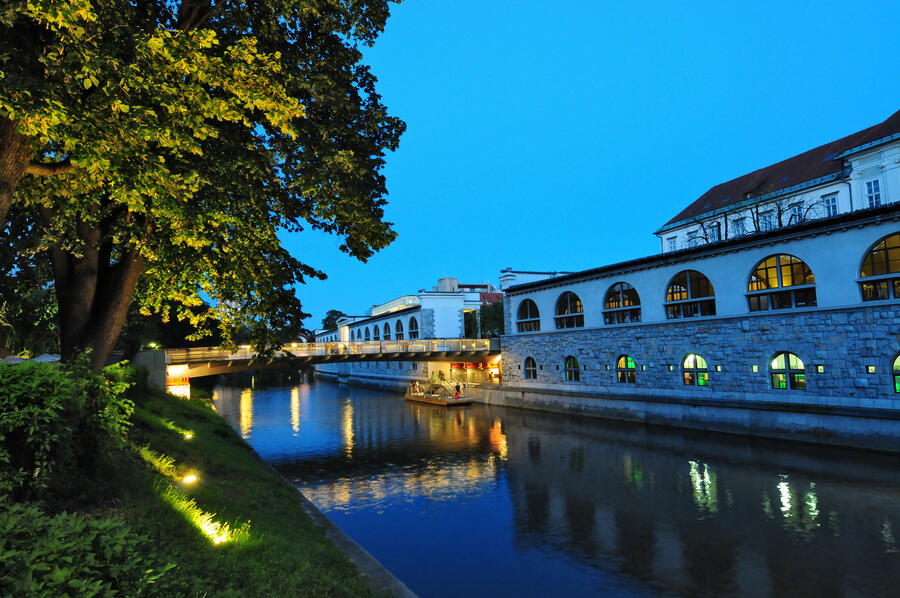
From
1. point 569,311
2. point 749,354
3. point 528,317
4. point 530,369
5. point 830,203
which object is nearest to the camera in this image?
point 749,354

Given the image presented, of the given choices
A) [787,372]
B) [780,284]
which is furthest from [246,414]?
[780,284]

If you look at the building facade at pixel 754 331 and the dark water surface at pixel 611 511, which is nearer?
the dark water surface at pixel 611 511

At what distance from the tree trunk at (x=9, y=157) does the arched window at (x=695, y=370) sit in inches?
1237

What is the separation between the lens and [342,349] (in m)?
42.8

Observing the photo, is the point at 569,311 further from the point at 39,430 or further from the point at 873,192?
the point at 39,430

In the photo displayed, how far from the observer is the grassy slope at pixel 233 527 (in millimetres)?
6902

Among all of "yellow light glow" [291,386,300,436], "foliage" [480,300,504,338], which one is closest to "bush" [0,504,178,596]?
"yellow light glow" [291,386,300,436]

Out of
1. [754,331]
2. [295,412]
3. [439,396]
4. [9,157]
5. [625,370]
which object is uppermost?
[9,157]

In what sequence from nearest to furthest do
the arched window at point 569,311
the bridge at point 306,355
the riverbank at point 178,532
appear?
the riverbank at point 178,532 → the bridge at point 306,355 → the arched window at point 569,311

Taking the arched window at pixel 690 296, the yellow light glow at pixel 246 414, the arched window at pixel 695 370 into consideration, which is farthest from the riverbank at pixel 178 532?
the arched window at pixel 690 296

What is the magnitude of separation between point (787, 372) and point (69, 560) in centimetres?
3014

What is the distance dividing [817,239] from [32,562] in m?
30.4

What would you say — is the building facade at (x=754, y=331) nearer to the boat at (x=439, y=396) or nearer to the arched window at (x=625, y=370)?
the arched window at (x=625, y=370)

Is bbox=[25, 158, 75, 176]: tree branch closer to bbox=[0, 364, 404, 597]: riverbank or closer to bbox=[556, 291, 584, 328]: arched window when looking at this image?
bbox=[0, 364, 404, 597]: riverbank
